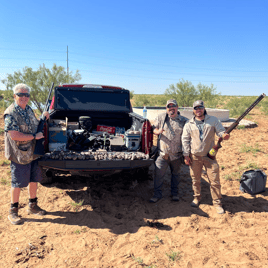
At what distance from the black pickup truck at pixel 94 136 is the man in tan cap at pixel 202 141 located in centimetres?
70

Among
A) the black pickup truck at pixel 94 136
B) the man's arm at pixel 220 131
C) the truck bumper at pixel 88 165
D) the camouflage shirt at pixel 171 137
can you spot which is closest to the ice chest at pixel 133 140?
the black pickup truck at pixel 94 136

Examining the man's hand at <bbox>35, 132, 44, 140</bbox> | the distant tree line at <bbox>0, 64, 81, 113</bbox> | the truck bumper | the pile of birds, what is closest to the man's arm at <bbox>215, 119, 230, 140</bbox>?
the pile of birds

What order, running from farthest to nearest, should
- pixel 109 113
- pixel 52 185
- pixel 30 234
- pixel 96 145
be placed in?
pixel 109 113 < pixel 52 185 < pixel 96 145 < pixel 30 234

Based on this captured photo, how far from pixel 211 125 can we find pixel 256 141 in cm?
722

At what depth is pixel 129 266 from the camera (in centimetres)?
277

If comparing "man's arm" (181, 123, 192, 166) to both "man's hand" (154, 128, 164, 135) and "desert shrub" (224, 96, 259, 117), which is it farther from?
"desert shrub" (224, 96, 259, 117)

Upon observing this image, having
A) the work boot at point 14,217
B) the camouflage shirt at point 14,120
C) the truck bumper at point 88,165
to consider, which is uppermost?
the camouflage shirt at point 14,120

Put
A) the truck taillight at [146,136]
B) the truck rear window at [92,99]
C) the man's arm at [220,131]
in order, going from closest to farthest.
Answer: the man's arm at [220,131] → the truck taillight at [146,136] → the truck rear window at [92,99]

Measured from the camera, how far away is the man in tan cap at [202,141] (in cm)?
404

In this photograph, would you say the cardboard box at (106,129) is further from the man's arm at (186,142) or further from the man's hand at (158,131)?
the man's arm at (186,142)

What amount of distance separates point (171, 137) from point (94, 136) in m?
1.61

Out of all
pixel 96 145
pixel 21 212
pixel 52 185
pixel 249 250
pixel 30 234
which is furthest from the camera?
pixel 52 185

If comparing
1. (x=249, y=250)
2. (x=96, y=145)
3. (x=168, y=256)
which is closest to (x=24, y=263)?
(x=168, y=256)

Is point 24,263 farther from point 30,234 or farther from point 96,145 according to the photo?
point 96,145
